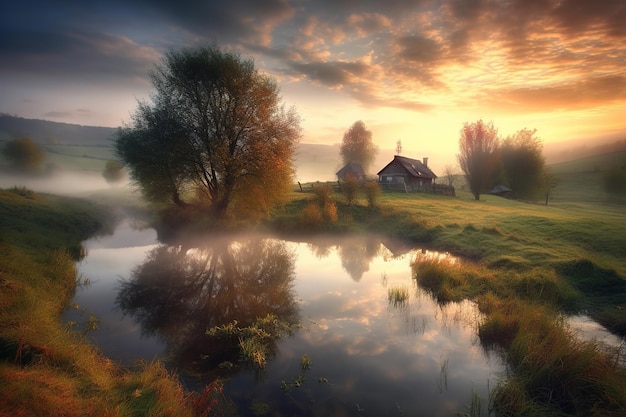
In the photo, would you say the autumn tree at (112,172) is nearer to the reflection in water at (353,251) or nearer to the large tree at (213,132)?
the large tree at (213,132)

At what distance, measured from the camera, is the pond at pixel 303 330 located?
7.78 m

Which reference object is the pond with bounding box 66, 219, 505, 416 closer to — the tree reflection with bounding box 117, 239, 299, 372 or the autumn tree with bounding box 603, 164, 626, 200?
the tree reflection with bounding box 117, 239, 299, 372

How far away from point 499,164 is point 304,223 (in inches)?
2113

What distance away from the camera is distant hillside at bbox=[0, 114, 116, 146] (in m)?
142

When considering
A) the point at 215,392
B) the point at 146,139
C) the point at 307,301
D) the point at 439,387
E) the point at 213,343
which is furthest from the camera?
the point at 146,139

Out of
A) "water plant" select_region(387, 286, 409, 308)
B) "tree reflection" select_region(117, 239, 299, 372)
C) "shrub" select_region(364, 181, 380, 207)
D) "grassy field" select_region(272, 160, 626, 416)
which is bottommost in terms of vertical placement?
"tree reflection" select_region(117, 239, 299, 372)

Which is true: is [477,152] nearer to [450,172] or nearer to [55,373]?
[450,172]

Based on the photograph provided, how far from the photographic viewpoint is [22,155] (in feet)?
237

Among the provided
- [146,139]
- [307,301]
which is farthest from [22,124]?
[307,301]

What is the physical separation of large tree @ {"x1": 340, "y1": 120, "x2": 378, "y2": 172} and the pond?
232 ft

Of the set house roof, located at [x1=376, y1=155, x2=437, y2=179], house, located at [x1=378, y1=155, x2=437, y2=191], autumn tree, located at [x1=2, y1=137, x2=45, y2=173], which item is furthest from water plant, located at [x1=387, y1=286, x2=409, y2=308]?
autumn tree, located at [x1=2, y1=137, x2=45, y2=173]

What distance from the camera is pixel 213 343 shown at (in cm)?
994

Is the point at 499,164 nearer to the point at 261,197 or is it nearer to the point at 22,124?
the point at 261,197

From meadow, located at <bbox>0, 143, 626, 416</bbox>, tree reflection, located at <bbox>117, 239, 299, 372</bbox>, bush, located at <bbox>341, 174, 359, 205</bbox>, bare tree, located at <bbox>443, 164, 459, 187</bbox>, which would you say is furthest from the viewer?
bare tree, located at <bbox>443, 164, 459, 187</bbox>
